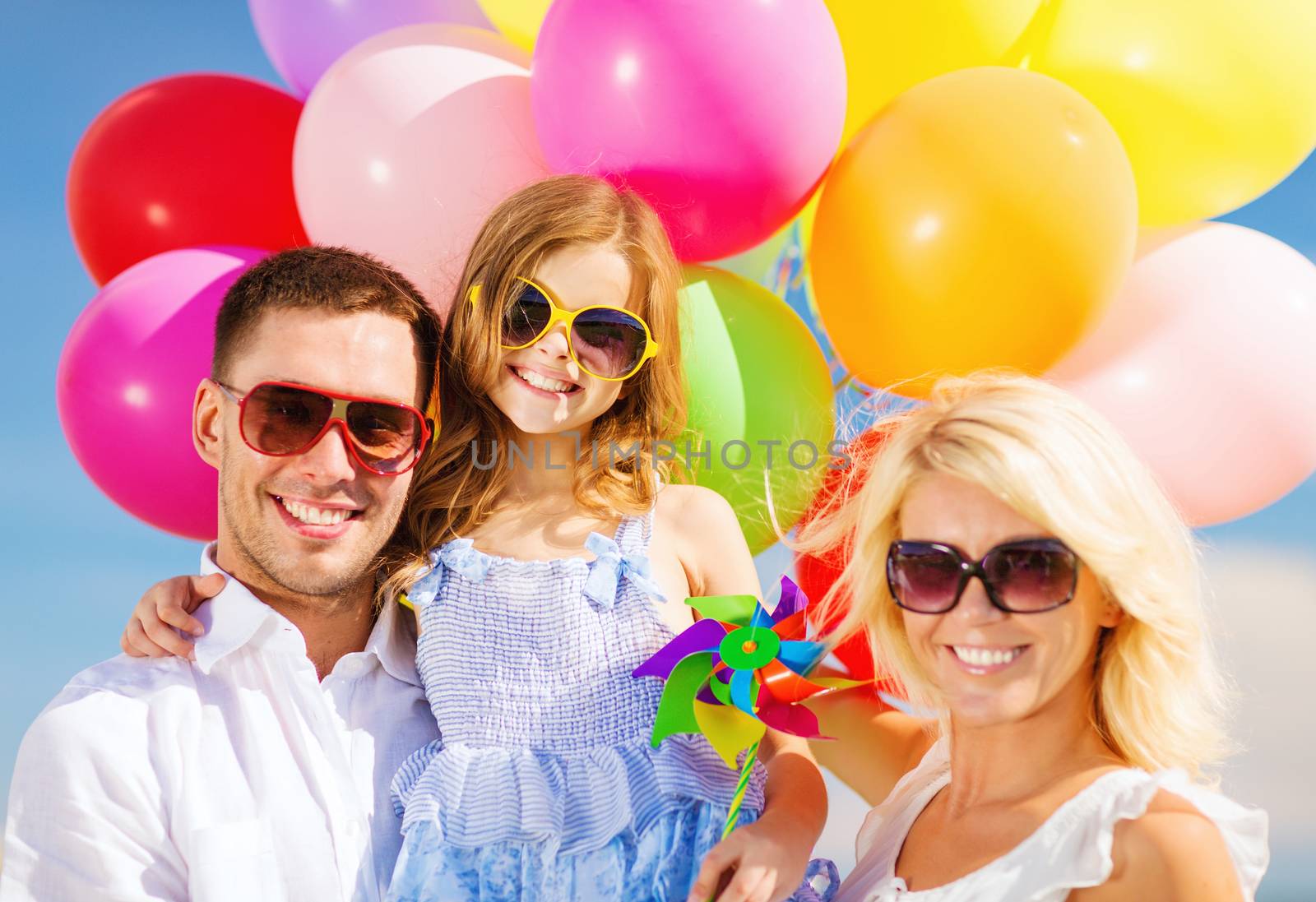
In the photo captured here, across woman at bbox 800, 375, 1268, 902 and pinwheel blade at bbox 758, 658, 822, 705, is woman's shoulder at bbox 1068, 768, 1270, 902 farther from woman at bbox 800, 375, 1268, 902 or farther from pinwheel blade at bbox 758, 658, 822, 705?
pinwheel blade at bbox 758, 658, 822, 705

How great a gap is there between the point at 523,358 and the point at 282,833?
1.12 metres

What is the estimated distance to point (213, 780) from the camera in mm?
2402

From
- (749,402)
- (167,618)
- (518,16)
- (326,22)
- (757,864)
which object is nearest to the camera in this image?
(757,864)

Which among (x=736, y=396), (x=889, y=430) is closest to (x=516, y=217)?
(x=736, y=396)

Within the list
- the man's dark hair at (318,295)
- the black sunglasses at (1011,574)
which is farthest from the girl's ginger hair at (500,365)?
the black sunglasses at (1011,574)

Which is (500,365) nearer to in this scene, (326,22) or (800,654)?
(800,654)

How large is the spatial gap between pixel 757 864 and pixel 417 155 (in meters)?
1.95

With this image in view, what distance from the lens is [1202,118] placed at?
3.18 metres

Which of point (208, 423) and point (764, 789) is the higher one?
point (208, 423)

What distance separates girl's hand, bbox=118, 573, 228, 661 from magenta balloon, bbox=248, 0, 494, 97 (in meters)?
1.90

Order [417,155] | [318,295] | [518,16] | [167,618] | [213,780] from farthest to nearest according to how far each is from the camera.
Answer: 1. [518,16]
2. [417,155]
3. [318,295]
4. [167,618]
5. [213,780]

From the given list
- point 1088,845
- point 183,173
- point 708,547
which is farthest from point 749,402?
point 183,173

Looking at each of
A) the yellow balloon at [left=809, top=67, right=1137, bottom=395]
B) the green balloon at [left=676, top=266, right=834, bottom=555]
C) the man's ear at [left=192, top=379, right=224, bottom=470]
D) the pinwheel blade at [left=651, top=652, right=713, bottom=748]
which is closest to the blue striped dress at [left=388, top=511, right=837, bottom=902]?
the pinwheel blade at [left=651, top=652, right=713, bottom=748]

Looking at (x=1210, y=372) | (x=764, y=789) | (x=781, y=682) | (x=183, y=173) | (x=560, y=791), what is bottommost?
(x=764, y=789)
